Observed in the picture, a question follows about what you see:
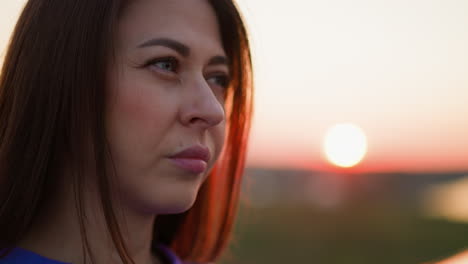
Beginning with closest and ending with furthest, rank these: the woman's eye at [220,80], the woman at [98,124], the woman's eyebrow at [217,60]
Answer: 1. the woman at [98,124]
2. the woman's eyebrow at [217,60]
3. the woman's eye at [220,80]

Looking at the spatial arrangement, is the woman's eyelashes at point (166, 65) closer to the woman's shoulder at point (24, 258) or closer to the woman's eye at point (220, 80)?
the woman's eye at point (220, 80)

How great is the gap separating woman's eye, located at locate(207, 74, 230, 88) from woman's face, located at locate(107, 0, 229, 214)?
0.19 m

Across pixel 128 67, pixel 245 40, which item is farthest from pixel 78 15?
pixel 245 40

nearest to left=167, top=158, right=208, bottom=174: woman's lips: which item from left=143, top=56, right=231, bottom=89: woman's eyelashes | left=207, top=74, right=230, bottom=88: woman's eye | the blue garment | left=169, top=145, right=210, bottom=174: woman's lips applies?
left=169, top=145, right=210, bottom=174: woman's lips

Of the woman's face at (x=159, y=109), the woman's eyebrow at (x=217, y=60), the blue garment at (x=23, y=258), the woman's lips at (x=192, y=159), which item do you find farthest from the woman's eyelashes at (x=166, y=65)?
the blue garment at (x=23, y=258)

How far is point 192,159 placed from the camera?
1586 mm

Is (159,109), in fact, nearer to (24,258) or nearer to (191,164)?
(191,164)

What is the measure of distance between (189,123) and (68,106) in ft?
1.25

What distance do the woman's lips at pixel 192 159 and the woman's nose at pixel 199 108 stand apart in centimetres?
8

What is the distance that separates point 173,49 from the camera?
1590 mm

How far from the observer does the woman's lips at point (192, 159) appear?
1.56 m

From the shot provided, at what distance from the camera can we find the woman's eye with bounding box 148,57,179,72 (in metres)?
1.58

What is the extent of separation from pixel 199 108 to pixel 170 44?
228 mm

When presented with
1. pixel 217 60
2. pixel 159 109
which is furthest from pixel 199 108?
pixel 217 60
